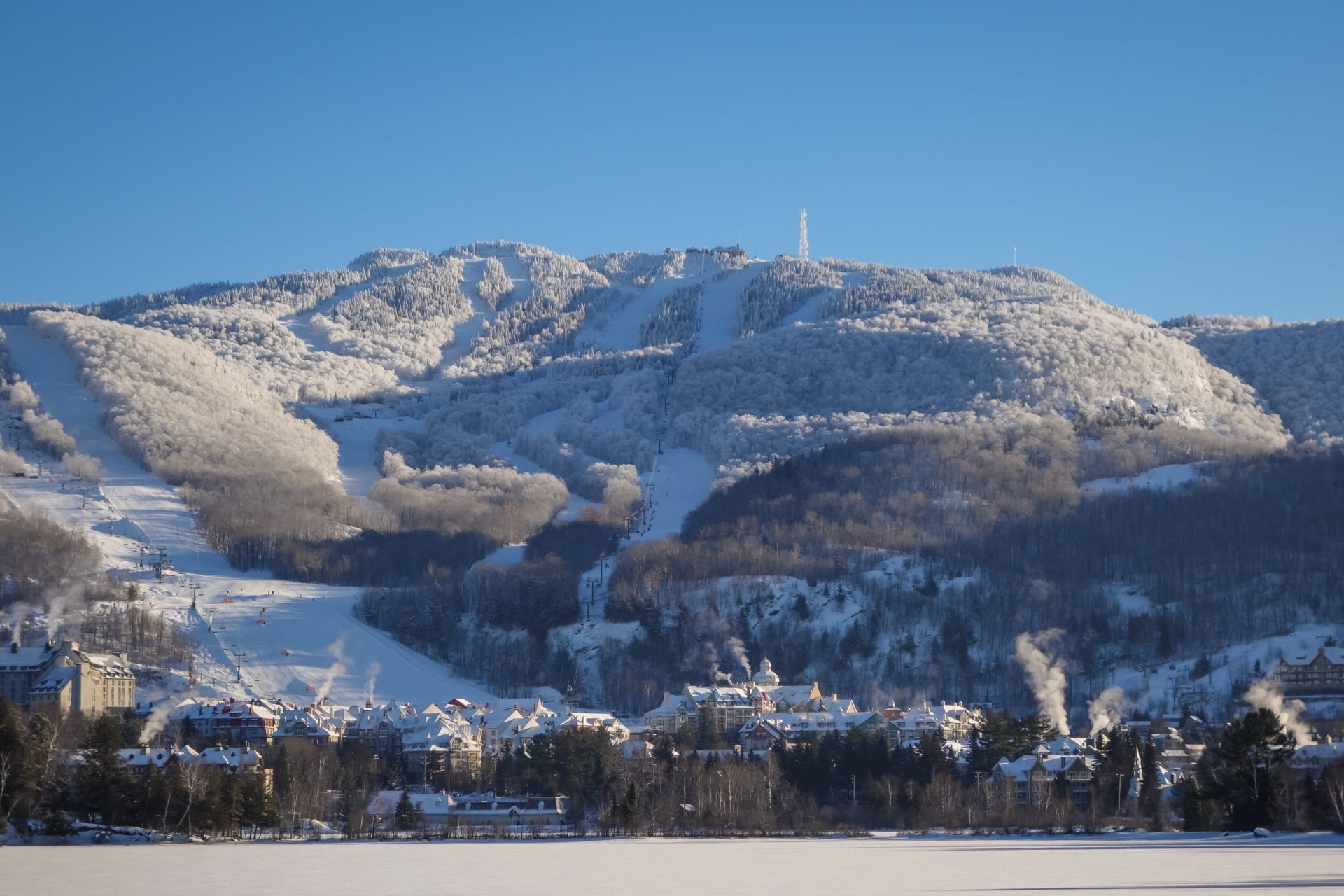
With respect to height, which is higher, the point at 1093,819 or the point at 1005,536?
the point at 1005,536

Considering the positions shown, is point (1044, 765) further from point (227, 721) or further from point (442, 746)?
point (227, 721)

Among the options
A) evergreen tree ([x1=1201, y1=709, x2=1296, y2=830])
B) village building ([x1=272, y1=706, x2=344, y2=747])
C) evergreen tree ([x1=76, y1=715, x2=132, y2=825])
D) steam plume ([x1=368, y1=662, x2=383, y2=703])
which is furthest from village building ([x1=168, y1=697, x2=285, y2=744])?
evergreen tree ([x1=1201, y1=709, x2=1296, y2=830])

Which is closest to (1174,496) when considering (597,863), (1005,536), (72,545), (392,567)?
(1005,536)

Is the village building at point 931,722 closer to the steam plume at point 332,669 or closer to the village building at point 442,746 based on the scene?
the village building at point 442,746

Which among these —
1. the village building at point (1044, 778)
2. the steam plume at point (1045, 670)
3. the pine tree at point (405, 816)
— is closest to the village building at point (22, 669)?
the pine tree at point (405, 816)

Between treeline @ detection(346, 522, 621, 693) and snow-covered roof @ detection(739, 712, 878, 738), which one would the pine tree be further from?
treeline @ detection(346, 522, 621, 693)

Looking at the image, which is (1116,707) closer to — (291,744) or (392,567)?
(291,744)

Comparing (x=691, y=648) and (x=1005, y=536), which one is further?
(x=1005, y=536)

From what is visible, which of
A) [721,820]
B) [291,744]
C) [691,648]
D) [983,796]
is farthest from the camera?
[691,648]
